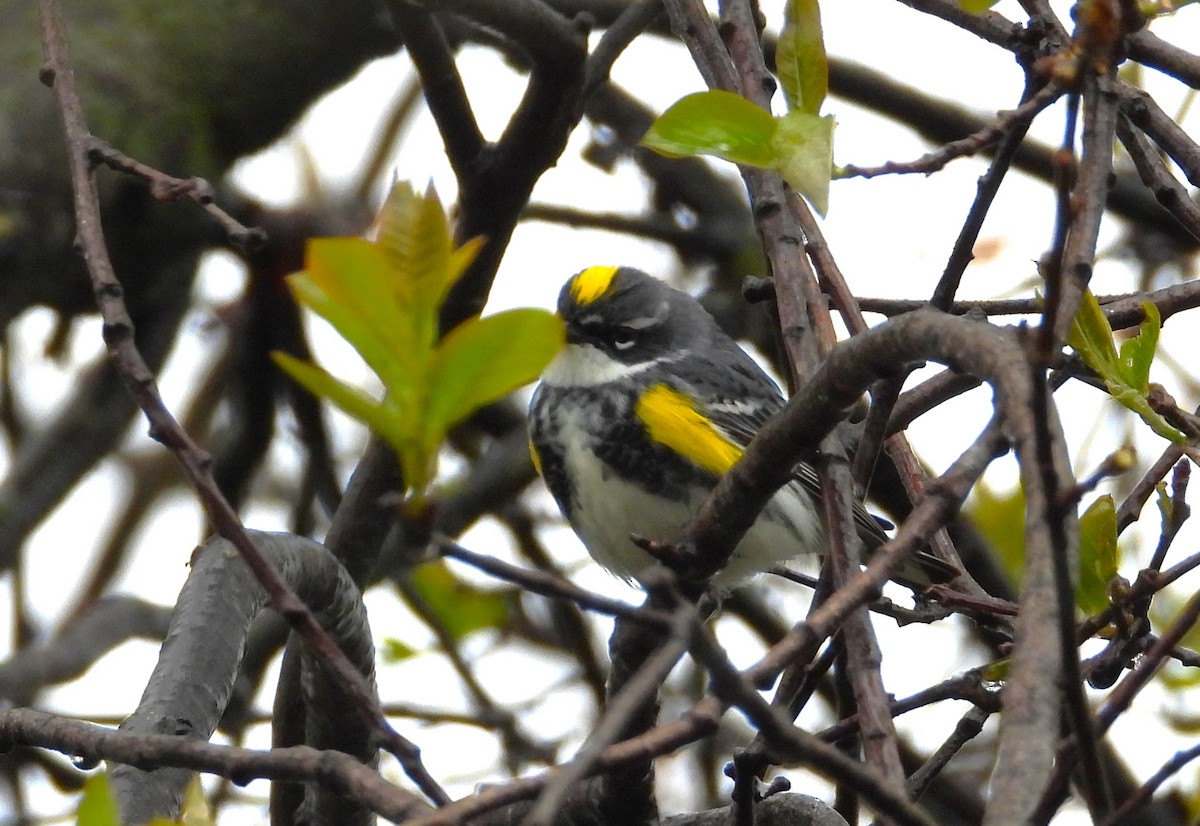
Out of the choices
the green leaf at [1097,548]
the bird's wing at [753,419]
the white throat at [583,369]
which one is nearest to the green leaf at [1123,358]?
the green leaf at [1097,548]

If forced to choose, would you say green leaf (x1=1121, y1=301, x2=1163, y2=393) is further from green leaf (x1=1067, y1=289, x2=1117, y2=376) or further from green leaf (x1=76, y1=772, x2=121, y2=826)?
green leaf (x1=76, y1=772, x2=121, y2=826)

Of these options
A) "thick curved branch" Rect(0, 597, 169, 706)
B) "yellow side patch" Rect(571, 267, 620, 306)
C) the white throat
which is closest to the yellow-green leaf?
the white throat

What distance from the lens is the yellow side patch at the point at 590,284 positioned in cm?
491

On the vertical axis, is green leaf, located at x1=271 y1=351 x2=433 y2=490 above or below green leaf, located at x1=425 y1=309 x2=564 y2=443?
below

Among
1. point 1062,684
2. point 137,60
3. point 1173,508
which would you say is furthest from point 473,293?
point 1062,684

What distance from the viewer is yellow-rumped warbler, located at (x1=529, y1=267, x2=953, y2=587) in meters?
4.27

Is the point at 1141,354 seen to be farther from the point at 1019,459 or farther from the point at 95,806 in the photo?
the point at 95,806

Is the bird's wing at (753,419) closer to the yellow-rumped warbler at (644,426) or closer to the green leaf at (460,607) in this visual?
the yellow-rumped warbler at (644,426)

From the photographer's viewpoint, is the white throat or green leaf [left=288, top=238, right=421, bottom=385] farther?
the white throat

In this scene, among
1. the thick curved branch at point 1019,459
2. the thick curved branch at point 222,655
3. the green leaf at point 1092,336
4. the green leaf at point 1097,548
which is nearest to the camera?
the thick curved branch at point 1019,459

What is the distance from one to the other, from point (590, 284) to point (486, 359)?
352cm

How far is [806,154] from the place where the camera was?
6.44ft

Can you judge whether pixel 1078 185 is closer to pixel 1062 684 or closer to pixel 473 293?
pixel 1062 684

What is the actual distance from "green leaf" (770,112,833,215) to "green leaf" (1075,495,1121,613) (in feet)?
2.34
